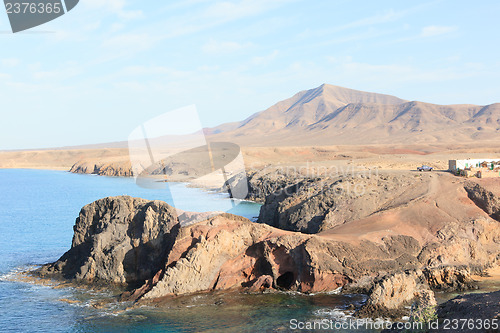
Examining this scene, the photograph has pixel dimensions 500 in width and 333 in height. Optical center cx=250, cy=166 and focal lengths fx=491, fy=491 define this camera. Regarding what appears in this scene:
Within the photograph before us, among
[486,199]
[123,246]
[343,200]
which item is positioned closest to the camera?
[123,246]

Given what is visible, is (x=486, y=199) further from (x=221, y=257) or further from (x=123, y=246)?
(x=123, y=246)

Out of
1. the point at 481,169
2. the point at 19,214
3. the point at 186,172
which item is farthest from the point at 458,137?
the point at 19,214

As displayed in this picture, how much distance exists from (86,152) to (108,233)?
170m

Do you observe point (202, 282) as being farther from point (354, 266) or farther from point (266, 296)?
point (354, 266)

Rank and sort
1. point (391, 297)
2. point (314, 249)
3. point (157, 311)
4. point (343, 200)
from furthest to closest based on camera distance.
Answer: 1. point (343, 200)
2. point (314, 249)
3. point (157, 311)
4. point (391, 297)

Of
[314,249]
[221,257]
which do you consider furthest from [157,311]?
[314,249]

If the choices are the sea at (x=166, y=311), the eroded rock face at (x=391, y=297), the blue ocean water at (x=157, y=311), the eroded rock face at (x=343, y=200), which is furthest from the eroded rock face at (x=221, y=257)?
the eroded rock face at (x=343, y=200)

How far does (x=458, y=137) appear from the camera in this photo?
164m

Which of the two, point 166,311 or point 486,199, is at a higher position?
point 166,311

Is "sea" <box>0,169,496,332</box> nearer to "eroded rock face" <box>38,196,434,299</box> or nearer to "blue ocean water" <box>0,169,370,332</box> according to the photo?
"blue ocean water" <box>0,169,370,332</box>

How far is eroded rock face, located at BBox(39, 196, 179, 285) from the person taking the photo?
30.3 meters

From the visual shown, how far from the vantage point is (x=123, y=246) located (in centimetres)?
3089

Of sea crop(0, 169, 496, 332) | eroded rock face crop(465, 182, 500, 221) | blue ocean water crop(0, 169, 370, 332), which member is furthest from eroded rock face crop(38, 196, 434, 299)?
eroded rock face crop(465, 182, 500, 221)

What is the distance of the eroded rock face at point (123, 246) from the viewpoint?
3034 centimetres
